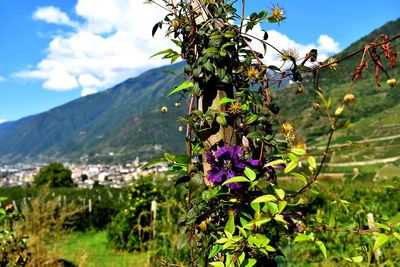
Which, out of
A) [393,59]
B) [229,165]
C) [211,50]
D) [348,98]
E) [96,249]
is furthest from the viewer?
[96,249]

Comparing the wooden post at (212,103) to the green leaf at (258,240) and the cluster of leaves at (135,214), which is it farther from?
the cluster of leaves at (135,214)

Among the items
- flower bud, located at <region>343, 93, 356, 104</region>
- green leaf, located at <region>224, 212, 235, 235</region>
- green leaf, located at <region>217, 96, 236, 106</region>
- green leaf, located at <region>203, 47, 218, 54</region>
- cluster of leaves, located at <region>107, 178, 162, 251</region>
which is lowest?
cluster of leaves, located at <region>107, 178, 162, 251</region>

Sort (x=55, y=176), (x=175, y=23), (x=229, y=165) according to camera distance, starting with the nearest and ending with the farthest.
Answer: (x=229, y=165) → (x=175, y=23) → (x=55, y=176)

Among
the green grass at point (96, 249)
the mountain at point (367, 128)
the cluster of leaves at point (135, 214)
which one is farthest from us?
the mountain at point (367, 128)

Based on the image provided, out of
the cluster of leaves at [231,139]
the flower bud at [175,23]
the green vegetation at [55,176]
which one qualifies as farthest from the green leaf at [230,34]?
the green vegetation at [55,176]

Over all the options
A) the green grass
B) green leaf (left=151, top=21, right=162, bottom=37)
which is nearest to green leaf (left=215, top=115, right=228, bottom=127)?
green leaf (left=151, top=21, right=162, bottom=37)

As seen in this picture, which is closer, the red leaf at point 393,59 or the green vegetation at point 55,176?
the red leaf at point 393,59

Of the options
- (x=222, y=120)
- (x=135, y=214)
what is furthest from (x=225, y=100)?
(x=135, y=214)

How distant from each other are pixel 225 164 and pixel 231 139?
148 mm

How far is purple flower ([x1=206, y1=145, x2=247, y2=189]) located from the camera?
1.45 m

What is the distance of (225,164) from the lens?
148cm

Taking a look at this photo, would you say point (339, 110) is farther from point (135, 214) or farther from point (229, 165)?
point (135, 214)

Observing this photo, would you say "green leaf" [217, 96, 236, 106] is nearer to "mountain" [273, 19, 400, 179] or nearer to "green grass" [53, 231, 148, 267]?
"green grass" [53, 231, 148, 267]

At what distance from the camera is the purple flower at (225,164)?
145cm
